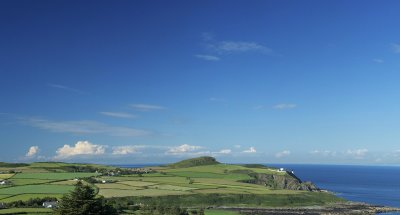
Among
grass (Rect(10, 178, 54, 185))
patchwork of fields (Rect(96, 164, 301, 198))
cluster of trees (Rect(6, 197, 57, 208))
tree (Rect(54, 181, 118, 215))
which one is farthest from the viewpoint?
grass (Rect(10, 178, 54, 185))

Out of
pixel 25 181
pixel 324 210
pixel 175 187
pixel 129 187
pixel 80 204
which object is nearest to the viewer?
pixel 80 204

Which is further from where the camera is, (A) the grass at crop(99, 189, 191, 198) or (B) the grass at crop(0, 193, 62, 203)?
(A) the grass at crop(99, 189, 191, 198)

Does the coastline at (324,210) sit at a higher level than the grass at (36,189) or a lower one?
lower

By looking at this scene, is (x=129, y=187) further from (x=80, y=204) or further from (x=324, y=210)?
(x=80, y=204)

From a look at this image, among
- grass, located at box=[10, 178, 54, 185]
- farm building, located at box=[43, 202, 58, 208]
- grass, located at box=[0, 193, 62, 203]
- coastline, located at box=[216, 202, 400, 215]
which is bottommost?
coastline, located at box=[216, 202, 400, 215]

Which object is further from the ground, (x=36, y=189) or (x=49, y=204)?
(x=36, y=189)

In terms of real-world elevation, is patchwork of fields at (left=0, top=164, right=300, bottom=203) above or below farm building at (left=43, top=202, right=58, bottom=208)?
above

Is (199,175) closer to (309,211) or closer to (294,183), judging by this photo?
(294,183)

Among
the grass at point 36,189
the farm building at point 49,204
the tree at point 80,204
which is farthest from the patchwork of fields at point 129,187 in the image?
the tree at point 80,204

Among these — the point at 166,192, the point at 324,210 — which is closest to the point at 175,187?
the point at 166,192

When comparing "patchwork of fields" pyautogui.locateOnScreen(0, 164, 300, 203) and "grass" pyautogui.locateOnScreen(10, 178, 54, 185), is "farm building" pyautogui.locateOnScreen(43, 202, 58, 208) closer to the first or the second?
"patchwork of fields" pyautogui.locateOnScreen(0, 164, 300, 203)

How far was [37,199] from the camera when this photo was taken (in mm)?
102688

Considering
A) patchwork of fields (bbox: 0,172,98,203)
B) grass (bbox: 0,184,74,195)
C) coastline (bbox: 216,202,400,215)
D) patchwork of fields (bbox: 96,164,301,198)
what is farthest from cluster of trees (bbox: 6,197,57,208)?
coastline (bbox: 216,202,400,215)

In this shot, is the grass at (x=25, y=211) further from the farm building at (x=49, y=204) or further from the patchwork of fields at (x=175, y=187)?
the patchwork of fields at (x=175, y=187)
